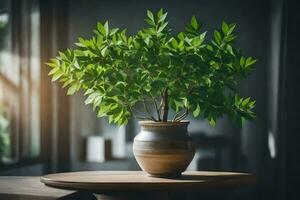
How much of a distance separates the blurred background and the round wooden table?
153 cm

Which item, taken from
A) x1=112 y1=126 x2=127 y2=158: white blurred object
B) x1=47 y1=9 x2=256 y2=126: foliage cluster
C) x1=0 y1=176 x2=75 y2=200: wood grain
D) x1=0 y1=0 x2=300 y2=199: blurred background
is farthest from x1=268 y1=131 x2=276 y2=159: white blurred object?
x1=0 y1=176 x2=75 y2=200: wood grain

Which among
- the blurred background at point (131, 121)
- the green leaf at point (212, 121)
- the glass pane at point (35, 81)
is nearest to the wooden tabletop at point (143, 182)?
the green leaf at point (212, 121)

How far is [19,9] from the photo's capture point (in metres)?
3.73

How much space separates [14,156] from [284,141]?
5.98 ft

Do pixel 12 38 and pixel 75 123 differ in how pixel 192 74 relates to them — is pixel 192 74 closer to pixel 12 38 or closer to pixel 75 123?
pixel 12 38

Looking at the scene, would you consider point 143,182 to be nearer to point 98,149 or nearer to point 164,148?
point 164,148

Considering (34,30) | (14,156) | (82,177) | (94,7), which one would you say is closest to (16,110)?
(14,156)

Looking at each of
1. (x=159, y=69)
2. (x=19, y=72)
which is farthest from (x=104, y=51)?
(x=19, y=72)

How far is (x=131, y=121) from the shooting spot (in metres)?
4.16

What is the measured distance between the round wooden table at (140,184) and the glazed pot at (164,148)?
2.0 inches

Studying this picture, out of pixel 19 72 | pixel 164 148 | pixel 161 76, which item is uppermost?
pixel 19 72

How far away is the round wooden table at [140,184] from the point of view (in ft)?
6.31

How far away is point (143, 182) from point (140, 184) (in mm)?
18

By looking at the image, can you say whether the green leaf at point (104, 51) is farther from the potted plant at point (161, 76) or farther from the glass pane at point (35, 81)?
the glass pane at point (35, 81)
